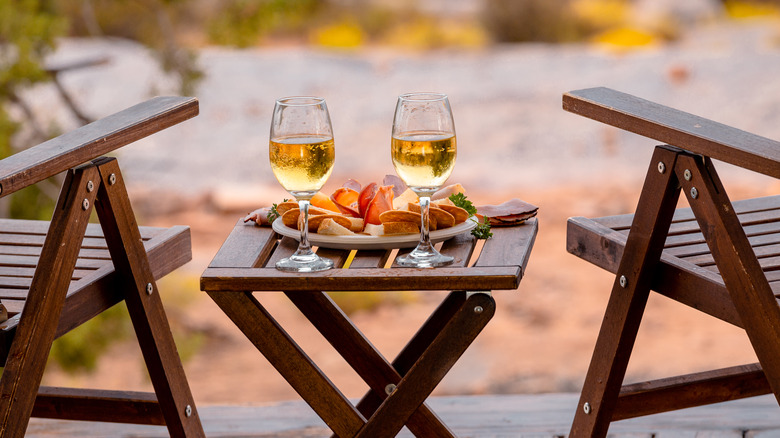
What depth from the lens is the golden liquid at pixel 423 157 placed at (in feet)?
4.94

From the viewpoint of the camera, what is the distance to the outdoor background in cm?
463

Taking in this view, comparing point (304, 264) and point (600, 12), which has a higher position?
point (304, 264)

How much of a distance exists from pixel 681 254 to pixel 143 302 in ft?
3.32

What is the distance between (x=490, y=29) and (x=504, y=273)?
11.3 meters

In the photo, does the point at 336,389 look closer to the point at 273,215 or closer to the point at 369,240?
the point at 369,240

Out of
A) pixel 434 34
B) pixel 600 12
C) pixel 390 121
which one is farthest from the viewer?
pixel 600 12

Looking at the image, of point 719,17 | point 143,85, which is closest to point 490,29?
point 719,17

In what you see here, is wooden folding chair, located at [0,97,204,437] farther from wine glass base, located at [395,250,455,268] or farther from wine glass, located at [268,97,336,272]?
wine glass base, located at [395,250,455,268]

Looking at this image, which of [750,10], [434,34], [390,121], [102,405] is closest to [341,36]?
[434,34]

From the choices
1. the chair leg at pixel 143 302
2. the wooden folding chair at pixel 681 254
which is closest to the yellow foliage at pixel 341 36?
the wooden folding chair at pixel 681 254

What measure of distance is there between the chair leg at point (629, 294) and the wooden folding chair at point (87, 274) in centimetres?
77

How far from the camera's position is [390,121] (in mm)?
8805

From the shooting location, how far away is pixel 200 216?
7.49 m

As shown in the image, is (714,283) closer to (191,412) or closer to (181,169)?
(191,412)
